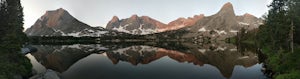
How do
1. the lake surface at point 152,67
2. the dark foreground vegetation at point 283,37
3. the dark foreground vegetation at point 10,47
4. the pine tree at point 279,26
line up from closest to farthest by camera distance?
the dark foreground vegetation at point 10,47, the dark foreground vegetation at point 283,37, the lake surface at point 152,67, the pine tree at point 279,26

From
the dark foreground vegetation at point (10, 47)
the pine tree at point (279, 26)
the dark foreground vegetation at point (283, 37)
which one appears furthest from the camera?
the pine tree at point (279, 26)

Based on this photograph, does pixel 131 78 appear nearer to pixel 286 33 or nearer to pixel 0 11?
pixel 0 11

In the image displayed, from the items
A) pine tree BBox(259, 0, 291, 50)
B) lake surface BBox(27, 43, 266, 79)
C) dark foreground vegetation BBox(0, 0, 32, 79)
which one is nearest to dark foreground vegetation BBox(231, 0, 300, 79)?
pine tree BBox(259, 0, 291, 50)

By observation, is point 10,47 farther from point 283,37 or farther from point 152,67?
point 283,37

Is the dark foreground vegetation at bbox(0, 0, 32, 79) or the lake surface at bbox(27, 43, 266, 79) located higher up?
the dark foreground vegetation at bbox(0, 0, 32, 79)

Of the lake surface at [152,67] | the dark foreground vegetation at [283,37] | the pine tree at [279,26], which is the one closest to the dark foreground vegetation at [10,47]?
the lake surface at [152,67]

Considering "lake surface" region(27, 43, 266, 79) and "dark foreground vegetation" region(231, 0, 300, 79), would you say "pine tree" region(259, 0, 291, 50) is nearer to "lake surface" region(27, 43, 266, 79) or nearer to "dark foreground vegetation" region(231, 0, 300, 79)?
"dark foreground vegetation" region(231, 0, 300, 79)

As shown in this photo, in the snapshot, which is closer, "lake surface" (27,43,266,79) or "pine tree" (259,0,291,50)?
"lake surface" (27,43,266,79)

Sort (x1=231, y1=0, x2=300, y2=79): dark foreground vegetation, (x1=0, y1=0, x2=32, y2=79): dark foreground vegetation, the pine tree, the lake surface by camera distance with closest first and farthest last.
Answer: (x1=0, y1=0, x2=32, y2=79): dark foreground vegetation < (x1=231, y1=0, x2=300, y2=79): dark foreground vegetation < the lake surface < the pine tree

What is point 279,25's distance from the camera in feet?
217

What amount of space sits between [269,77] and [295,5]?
1472 cm

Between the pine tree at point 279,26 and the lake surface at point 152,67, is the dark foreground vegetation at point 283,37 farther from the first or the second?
the lake surface at point 152,67

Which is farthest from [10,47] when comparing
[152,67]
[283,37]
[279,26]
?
[283,37]

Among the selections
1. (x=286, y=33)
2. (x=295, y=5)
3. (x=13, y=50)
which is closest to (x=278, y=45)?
(x=286, y=33)
